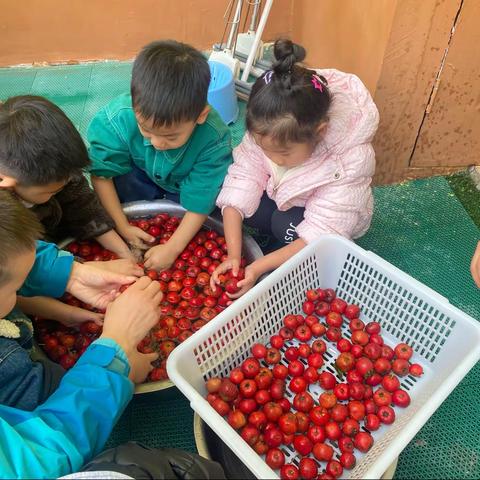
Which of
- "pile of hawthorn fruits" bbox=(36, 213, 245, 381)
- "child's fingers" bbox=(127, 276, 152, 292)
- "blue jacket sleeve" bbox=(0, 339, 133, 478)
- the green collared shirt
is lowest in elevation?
"pile of hawthorn fruits" bbox=(36, 213, 245, 381)

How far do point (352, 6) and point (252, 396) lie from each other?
161cm

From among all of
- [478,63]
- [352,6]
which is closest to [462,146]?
[478,63]

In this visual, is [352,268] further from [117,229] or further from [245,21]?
[245,21]

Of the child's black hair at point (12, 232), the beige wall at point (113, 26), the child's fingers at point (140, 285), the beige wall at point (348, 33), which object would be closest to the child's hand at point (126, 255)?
the child's fingers at point (140, 285)

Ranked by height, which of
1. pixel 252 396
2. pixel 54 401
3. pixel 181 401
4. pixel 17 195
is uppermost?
pixel 17 195

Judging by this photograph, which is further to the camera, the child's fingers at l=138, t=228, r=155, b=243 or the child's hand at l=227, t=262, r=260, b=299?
the child's fingers at l=138, t=228, r=155, b=243

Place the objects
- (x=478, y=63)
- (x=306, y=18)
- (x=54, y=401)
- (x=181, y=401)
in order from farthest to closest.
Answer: (x=306, y=18), (x=478, y=63), (x=181, y=401), (x=54, y=401)

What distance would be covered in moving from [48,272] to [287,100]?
796 millimetres

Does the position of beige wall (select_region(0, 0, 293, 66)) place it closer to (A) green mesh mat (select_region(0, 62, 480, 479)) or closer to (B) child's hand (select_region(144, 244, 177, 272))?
(A) green mesh mat (select_region(0, 62, 480, 479))

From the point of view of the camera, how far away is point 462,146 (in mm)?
2102

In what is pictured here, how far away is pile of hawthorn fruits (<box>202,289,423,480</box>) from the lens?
117 cm

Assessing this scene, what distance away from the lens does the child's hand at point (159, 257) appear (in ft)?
5.19

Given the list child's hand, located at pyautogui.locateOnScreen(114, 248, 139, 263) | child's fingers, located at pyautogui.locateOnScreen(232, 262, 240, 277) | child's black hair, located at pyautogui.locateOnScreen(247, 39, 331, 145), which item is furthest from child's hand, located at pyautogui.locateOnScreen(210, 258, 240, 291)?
child's black hair, located at pyautogui.locateOnScreen(247, 39, 331, 145)

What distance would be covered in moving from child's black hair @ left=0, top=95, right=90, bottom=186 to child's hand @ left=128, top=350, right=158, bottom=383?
50 cm
